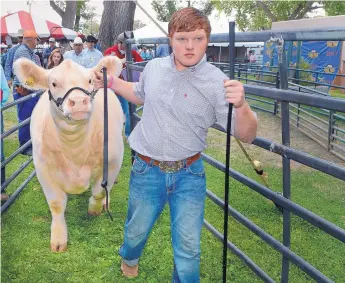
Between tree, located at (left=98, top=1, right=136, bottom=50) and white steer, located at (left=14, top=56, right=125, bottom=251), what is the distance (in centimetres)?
606

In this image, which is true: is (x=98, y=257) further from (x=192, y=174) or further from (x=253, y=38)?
(x=253, y=38)

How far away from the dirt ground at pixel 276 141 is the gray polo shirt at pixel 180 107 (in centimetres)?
388

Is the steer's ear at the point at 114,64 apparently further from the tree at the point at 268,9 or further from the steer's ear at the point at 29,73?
the tree at the point at 268,9

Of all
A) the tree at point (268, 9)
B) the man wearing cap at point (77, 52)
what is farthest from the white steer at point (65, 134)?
the tree at point (268, 9)

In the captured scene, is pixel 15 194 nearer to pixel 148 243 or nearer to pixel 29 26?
pixel 148 243

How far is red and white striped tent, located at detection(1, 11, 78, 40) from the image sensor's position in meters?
18.8

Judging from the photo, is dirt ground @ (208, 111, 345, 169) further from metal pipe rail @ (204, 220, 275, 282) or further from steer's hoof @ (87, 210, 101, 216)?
steer's hoof @ (87, 210, 101, 216)

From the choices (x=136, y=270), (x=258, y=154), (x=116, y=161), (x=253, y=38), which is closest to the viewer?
(x=253, y=38)

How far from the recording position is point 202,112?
2213 millimetres

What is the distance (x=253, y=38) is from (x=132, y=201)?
117 centimetres

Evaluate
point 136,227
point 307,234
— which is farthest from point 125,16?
point 136,227

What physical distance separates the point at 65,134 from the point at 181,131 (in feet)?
3.99

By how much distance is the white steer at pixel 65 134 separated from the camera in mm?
2922

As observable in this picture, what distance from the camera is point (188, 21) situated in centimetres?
207
